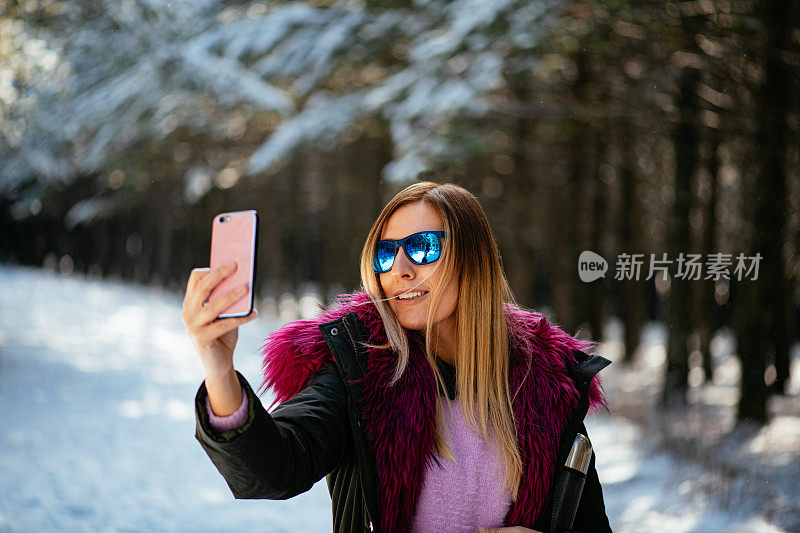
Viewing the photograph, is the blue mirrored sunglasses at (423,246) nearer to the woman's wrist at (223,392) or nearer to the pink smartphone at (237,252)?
the pink smartphone at (237,252)

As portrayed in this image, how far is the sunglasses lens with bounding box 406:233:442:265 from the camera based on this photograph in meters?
1.78

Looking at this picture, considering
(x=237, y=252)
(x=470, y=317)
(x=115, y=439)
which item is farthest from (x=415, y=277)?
(x=115, y=439)

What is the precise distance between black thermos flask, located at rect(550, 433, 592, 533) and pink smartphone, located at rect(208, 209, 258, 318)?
0.95 m

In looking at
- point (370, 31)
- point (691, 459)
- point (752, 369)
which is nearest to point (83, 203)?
point (370, 31)

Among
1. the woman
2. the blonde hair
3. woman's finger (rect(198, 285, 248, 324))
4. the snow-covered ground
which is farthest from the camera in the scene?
the snow-covered ground

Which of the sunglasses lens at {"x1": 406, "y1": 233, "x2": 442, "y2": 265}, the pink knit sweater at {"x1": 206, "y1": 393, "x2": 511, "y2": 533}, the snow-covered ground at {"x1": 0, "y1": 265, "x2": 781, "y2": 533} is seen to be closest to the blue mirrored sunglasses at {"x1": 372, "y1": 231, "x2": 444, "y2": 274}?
the sunglasses lens at {"x1": 406, "y1": 233, "x2": 442, "y2": 265}

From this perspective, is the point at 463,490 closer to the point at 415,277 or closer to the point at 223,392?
the point at 415,277

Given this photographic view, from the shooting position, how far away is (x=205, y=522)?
4590 millimetres

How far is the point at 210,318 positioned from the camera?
1.23 metres

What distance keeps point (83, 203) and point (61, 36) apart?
121 centimetres

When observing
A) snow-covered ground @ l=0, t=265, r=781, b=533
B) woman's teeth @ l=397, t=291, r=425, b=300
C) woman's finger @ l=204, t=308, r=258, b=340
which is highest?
woman's teeth @ l=397, t=291, r=425, b=300

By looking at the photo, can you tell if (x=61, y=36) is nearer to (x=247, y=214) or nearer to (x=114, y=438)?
(x=114, y=438)

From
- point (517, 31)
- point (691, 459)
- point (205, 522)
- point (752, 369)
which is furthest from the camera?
point (752, 369)

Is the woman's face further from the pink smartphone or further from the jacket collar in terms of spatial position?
the pink smartphone
